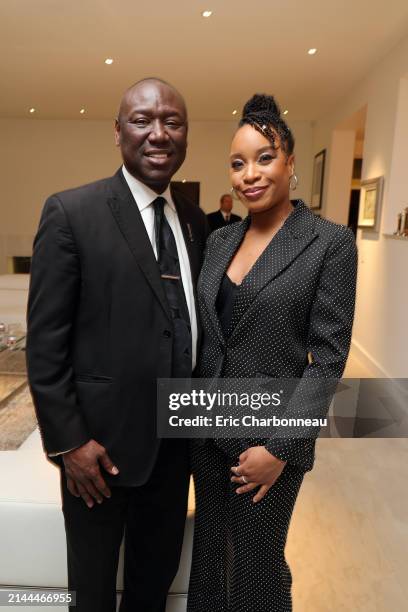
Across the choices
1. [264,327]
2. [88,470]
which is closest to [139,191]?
[264,327]

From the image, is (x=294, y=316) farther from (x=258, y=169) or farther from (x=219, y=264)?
(x=258, y=169)

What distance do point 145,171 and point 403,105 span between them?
12.3 ft

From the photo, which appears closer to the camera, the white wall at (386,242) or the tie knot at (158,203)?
the tie knot at (158,203)

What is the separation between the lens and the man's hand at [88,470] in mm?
1106

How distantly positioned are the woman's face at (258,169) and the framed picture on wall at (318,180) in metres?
6.59

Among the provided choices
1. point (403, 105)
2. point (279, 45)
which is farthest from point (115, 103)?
point (403, 105)

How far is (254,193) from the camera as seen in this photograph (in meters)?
1.14

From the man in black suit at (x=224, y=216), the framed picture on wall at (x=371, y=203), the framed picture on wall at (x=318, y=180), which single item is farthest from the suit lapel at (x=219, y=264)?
the framed picture on wall at (x=318, y=180)

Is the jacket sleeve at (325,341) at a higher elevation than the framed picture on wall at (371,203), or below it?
below

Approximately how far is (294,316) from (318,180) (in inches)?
282

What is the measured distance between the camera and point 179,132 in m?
1.13

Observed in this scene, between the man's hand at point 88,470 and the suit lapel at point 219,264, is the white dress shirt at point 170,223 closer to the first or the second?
the suit lapel at point 219,264

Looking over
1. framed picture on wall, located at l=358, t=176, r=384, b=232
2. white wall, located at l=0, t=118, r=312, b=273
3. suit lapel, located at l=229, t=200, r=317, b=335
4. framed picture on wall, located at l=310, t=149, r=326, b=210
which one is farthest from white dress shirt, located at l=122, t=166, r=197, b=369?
white wall, located at l=0, t=118, r=312, b=273

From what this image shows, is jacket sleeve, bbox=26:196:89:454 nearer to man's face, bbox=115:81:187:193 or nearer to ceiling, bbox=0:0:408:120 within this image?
man's face, bbox=115:81:187:193
